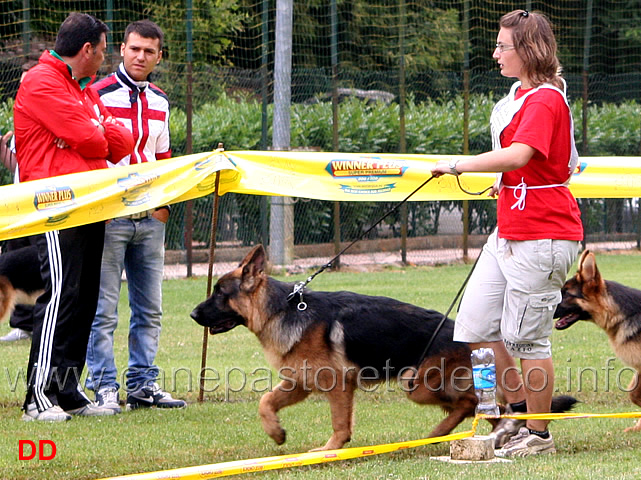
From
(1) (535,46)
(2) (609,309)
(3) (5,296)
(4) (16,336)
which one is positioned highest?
(1) (535,46)

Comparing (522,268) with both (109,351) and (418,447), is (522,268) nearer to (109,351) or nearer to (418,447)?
(418,447)

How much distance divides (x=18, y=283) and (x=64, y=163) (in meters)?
2.99

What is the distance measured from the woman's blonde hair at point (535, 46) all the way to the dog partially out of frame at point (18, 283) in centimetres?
504

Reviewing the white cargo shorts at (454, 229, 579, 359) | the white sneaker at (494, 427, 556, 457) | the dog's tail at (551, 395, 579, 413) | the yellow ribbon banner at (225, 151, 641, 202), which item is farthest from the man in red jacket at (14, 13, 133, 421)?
the dog's tail at (551, 395, 579, 413)

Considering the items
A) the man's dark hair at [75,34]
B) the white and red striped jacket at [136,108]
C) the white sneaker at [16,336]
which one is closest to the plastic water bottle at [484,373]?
the white and red striped jacket at [136,108]

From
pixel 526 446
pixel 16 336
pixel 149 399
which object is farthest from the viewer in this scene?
pixel 16 336

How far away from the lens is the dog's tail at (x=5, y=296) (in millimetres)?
7770

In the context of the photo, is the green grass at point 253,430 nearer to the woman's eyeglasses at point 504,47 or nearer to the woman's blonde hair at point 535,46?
the woman's blonde hair at point 535,46

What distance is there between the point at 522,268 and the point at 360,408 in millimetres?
1952

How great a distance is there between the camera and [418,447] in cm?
485

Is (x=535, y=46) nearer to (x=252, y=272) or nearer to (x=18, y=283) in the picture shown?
(x=252, y=272)

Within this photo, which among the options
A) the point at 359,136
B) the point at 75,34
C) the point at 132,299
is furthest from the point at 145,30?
the point at 359,136

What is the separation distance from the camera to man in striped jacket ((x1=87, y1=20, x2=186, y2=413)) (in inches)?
227

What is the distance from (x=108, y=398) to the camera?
18.9 feet
